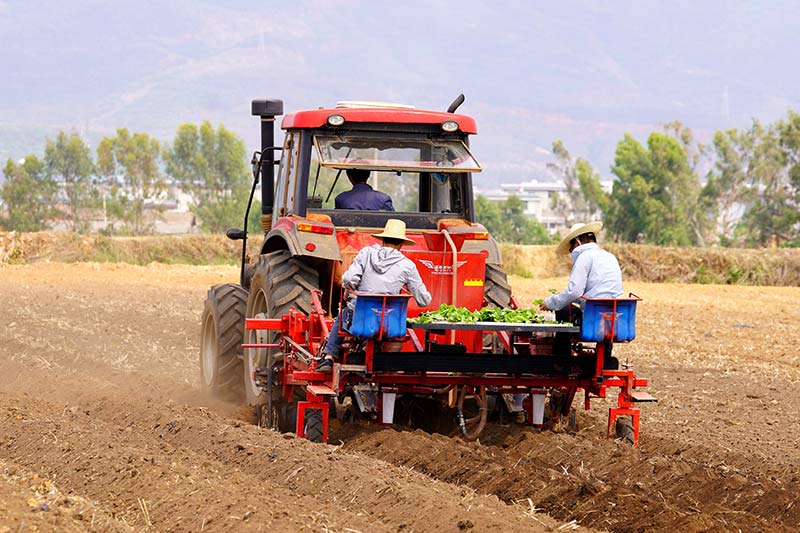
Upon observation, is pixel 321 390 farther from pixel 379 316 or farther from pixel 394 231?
pixel 394 231

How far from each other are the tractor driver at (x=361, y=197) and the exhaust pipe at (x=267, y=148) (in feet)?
3.13

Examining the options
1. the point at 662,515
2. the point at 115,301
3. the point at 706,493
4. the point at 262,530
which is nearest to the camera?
the point at 262,530

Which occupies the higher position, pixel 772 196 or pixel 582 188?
pixel 582 188

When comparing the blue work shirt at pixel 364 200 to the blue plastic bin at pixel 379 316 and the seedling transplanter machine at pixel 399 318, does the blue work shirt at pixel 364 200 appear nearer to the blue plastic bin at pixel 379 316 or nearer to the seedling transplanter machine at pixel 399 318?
the seedling transplanter machine at pixel 399 318

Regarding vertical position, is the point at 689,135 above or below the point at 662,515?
above

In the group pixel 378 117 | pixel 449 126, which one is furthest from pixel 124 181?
pixel 449 126

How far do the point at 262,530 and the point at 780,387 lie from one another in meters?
9.37

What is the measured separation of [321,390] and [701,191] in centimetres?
6095

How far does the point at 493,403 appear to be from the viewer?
9336 mm

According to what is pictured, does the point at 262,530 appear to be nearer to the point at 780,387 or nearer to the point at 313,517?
the point at 313,517

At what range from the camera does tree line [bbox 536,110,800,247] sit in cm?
5950

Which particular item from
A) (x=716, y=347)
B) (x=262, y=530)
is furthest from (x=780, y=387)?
(x=262, y=530)

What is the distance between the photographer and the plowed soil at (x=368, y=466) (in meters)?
6.05

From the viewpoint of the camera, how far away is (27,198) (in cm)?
7688
